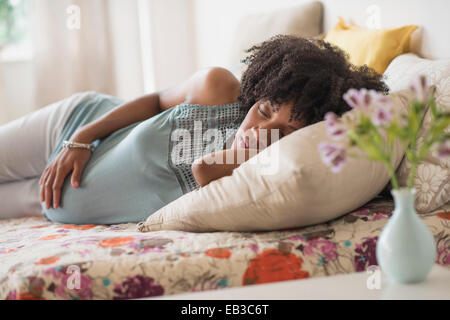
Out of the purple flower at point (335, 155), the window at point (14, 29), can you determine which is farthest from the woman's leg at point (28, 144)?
the window at point (14, 29)

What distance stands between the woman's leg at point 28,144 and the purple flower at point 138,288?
1002 millimetres

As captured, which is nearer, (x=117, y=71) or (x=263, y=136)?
(x=263, y=136)

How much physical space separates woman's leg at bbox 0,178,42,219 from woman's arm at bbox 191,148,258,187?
827mm

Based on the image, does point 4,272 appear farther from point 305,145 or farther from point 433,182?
point 433,182

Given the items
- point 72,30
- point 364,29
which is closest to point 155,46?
point 72,30

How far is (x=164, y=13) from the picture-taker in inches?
126

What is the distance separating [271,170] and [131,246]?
0.29 metres

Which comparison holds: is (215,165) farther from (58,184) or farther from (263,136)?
(58,184)

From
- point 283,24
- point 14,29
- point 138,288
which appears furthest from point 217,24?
point 138,288

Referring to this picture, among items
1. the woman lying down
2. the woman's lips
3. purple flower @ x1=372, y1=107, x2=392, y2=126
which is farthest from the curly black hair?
purple flower @ x1=372, y1=107, x2=392, y2=126

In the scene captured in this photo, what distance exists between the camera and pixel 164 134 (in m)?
1.35

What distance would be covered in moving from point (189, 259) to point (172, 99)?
81 centimetres

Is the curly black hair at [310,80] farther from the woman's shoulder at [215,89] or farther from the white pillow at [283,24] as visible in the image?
the white pillow at [283,24]
